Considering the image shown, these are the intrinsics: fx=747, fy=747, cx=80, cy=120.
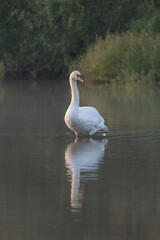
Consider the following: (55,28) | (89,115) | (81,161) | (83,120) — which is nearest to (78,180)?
(81,161)

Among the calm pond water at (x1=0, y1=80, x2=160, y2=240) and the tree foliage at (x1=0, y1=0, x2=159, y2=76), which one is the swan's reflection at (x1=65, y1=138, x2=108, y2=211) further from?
the tree foliage at (x1=0, y1=0, x2=159, y2=76)

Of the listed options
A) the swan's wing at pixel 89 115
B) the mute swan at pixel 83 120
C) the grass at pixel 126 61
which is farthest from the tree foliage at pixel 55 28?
the mute swan at pixel 83 120

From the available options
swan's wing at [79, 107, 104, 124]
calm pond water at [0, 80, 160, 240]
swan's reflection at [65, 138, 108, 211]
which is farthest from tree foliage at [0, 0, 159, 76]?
swan's reflection at [65, 138, 108, 211]

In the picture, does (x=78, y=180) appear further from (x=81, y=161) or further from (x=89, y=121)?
(x=89, y=121)

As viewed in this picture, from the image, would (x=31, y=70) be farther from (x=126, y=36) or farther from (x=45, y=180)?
(x=45, y=180)

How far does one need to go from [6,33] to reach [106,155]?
2676 centimetres

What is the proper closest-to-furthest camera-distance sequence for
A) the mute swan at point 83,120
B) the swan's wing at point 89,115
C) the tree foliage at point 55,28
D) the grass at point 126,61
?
the mute swan at point 83,120 → the swan's wing at point 89,115 → the grass at point 126,61 → the tree foliage at point 55,28

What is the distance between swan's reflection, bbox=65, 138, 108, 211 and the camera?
769cm

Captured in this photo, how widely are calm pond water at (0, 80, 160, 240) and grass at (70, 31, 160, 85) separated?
427 inches

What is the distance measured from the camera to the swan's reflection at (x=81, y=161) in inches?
303

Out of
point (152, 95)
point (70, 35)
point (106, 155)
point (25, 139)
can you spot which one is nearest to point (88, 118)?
point (25, 139)

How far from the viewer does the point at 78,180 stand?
833 centimetres

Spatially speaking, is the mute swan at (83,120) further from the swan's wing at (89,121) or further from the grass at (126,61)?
the grass at (126,61)

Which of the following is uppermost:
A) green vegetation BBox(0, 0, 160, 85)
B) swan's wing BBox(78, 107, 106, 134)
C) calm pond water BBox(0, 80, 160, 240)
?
green vegetation BBox(0, 0, 160, 85)
